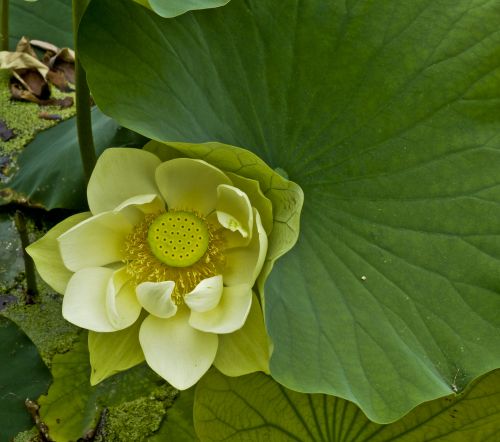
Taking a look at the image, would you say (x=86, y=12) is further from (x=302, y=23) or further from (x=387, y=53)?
(x=387, y=53)

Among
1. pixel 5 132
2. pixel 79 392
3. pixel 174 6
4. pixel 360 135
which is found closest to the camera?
pixel 174 6

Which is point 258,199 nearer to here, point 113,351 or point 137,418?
point 113,351

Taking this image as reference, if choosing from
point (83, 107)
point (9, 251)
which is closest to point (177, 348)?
point (83, 107)

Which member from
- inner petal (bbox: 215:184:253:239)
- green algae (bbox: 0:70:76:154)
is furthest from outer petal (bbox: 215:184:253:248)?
green algae (bbox: 0:70:76:154)

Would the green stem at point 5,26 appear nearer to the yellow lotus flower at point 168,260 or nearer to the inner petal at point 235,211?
the yellow lotus flower at point 168,260

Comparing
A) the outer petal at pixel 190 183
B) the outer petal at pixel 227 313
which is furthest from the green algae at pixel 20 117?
the outer petal at pixel 227 313

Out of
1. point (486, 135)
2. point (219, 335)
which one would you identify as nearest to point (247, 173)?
point (219, 335)

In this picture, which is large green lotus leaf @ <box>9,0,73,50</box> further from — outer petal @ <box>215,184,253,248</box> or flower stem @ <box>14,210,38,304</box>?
outer petal @ <box>215,184,253,248</box>
